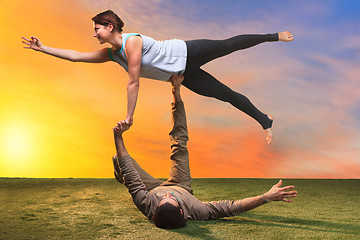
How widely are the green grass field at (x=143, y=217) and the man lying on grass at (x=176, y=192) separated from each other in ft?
0.29

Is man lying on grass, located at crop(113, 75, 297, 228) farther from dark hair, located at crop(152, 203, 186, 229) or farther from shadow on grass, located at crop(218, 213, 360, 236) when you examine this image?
shadow on grass, located at crop(218, 213, 360, 236)

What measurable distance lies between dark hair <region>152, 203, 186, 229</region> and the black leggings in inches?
45.3

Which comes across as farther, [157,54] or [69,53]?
[69,53]

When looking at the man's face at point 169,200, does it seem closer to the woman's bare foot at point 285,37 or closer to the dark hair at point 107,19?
the dark hair at point 107,19

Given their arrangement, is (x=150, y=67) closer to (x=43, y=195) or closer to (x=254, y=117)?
(x=254, y=117)

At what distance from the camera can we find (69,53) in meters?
3.19

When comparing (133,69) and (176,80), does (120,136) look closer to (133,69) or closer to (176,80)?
(133,69)

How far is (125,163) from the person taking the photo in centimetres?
296

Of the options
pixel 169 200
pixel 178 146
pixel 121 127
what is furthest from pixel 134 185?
pixel 178 146

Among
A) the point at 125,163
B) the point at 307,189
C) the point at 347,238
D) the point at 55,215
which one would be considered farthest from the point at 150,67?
the point at 307,189

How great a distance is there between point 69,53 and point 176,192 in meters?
1.50

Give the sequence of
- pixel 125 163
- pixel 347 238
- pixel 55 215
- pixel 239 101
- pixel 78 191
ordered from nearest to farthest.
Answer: pixel 347 238 → pixel 125 163 → pixel 55 215 → pixel 239 101 → pixel 78 191

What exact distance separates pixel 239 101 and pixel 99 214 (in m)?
1.63

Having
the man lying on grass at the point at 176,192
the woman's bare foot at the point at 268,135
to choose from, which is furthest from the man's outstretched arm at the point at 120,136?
the woman's bare foot at the point at 268,135
